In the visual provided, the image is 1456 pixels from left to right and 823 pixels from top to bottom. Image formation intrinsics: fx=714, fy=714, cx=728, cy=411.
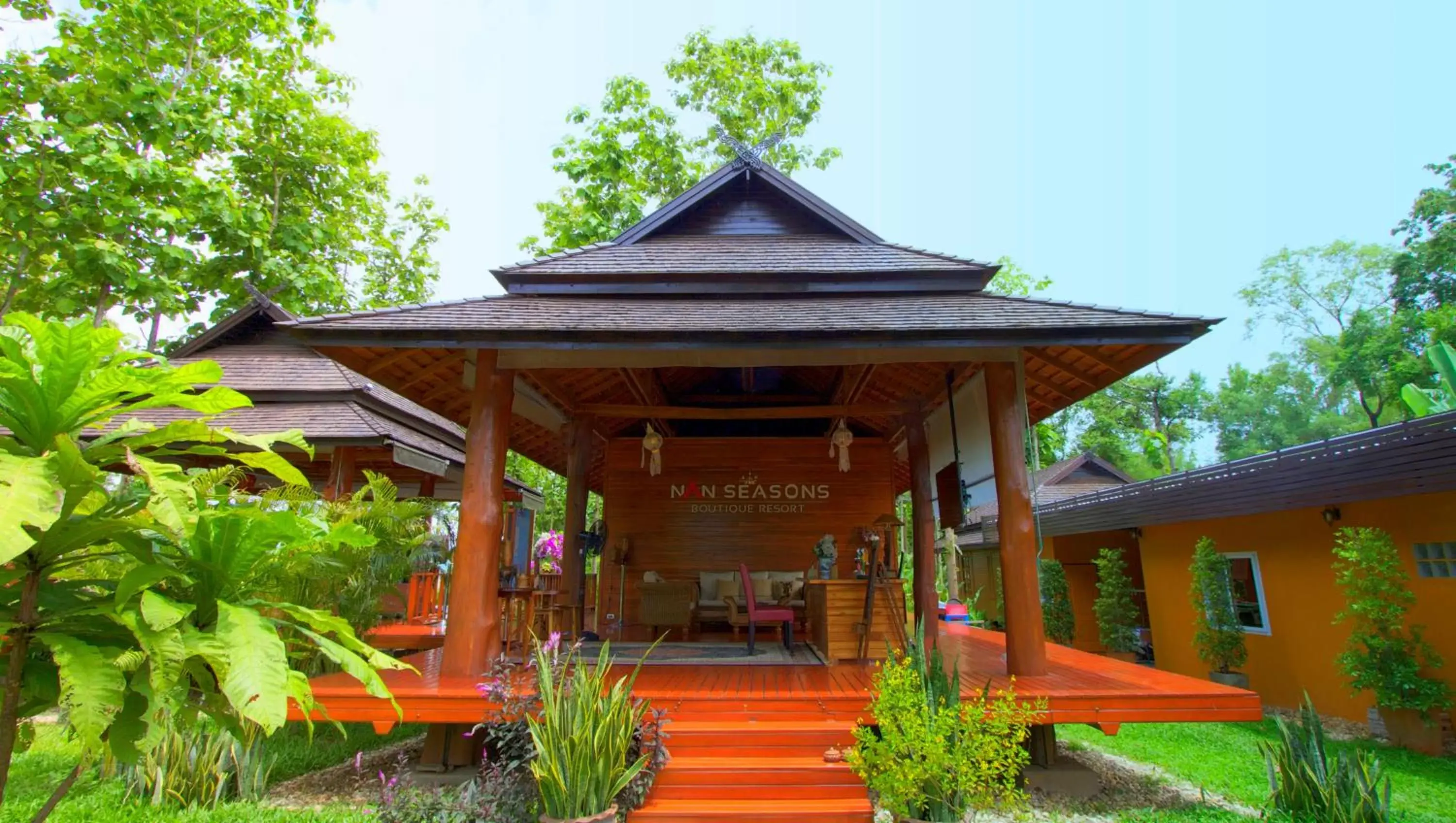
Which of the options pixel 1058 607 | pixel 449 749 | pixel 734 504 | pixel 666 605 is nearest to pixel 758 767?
pixel 449 749

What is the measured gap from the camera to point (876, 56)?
2898 centimetres

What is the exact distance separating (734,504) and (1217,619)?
24.4 ft

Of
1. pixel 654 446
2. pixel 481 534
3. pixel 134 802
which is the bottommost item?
pixel 134 802

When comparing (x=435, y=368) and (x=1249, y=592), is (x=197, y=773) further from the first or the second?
(x=1249, y=592)

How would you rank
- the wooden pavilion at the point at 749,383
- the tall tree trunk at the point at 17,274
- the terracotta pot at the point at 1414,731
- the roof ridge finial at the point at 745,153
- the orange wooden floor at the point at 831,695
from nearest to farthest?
1. the orange wooden floor at the point at 831,695
2. the wooden pavilion at the point at 749,383
3. the terracotta pot at the point at 1414,731
4. the roof ridge finial at the point at 745,153
5. the tall tree trunk at the point at 17,274

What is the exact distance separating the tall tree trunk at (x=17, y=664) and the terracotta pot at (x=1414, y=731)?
11.1 meters

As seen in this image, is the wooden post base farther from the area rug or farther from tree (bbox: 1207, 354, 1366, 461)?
tree (bbox: 1207, 354, 1366, 461)

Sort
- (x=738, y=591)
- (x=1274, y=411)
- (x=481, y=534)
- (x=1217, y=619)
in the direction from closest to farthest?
(x=481, y=534)
(x=1217, y=619)
(x=738, y=591)
(x=1274, y=411)

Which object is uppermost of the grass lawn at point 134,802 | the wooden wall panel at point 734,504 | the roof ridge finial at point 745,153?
the roof ridge finial at point 745,153

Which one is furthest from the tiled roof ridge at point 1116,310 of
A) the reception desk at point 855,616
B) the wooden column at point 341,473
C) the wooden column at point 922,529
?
the wooden column at point 341,473

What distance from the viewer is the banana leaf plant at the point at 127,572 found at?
177 centimetres

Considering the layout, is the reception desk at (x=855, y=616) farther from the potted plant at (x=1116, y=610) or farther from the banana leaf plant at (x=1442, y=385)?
the banana leaf plant at (x=1442, y=385)

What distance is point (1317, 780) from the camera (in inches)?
182

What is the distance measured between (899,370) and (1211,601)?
635 centimetres
